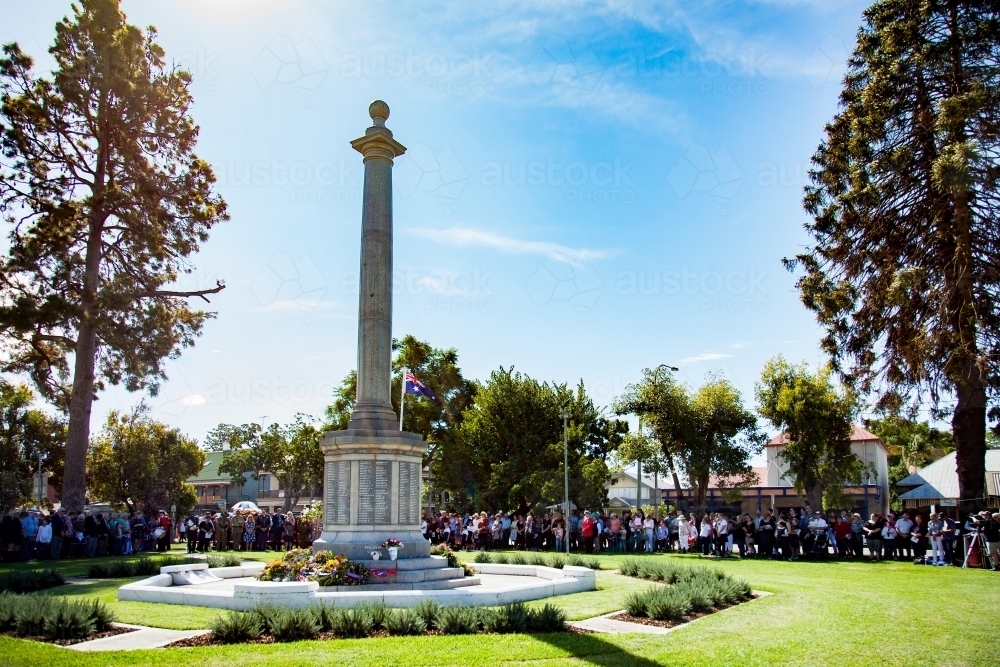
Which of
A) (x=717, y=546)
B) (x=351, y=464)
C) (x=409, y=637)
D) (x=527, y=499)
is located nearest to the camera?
(x=409, y=637)

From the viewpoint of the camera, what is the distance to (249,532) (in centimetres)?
2994

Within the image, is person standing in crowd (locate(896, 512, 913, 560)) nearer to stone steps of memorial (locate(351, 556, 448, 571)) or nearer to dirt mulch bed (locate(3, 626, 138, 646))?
stone steps of memorial (locate(351, 556, 448, 571))

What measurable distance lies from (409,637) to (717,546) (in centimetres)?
2100

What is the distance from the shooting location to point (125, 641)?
1000cm

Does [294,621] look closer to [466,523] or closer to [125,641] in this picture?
[125,641]

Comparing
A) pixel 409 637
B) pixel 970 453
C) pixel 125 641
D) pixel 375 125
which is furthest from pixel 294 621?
pixel 970 453

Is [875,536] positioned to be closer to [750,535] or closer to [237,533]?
[750,535]

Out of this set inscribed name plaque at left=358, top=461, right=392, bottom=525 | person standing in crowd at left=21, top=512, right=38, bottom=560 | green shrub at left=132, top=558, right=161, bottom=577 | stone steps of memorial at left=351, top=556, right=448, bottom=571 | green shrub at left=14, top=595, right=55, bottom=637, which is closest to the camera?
green shrub at left=14, top=595, right=55, bottom=637

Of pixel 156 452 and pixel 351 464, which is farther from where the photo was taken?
pixel 156 452

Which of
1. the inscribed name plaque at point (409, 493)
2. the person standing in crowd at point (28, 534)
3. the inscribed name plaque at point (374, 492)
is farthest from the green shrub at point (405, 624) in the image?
the person standing in crowd at point (28, 534)

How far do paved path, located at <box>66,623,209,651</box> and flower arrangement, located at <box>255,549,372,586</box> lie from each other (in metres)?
3.37

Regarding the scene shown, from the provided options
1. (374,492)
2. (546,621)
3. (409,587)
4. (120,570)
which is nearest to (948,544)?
(409,587)

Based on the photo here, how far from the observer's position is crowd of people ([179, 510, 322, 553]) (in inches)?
1179

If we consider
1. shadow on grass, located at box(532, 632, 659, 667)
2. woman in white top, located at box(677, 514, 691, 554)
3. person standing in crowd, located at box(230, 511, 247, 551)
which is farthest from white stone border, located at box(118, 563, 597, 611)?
woman in white top, located at box(677, 514, 691, 554)
